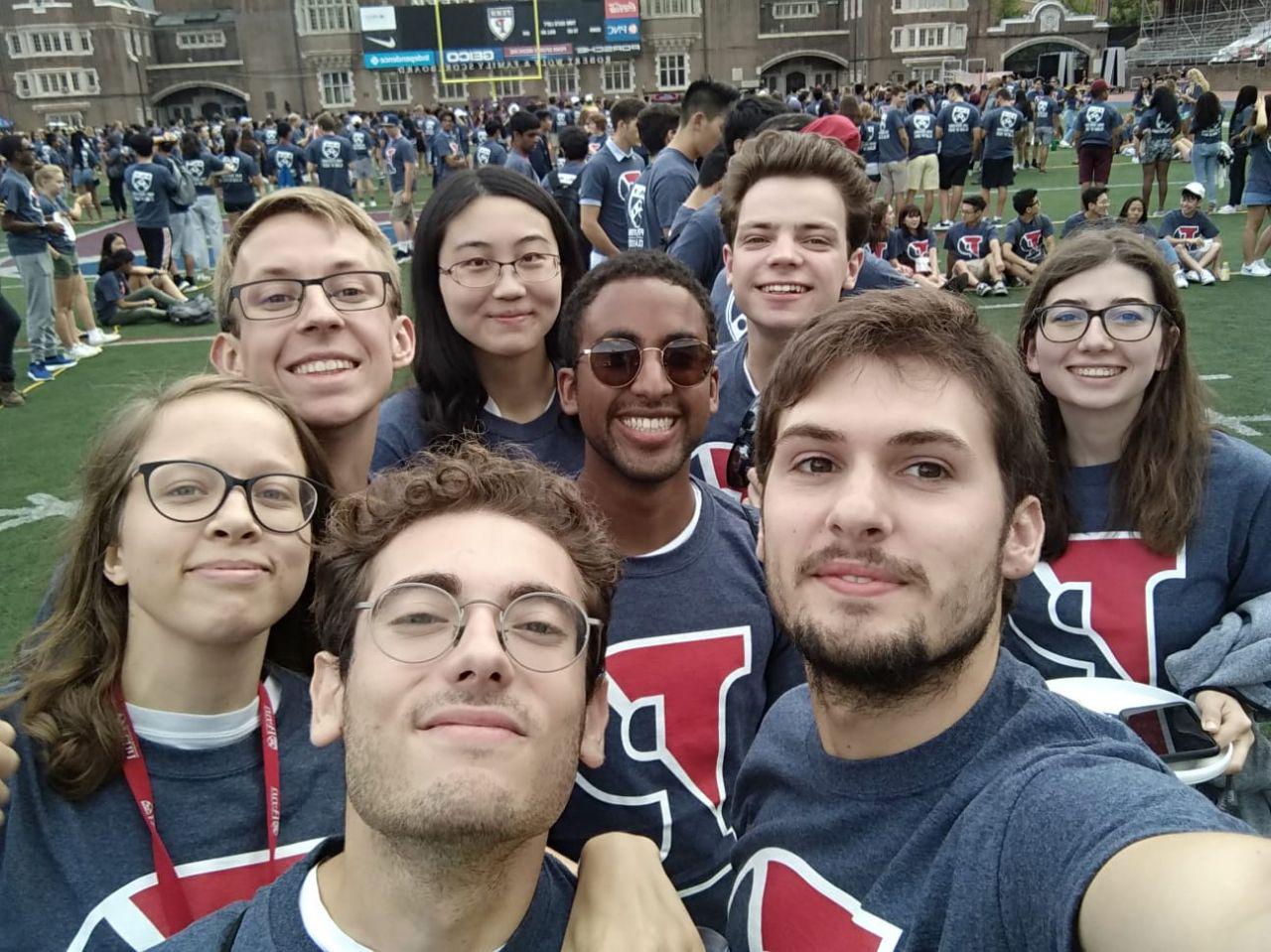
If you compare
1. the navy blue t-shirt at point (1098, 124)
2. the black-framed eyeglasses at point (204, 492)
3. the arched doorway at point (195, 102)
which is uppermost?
the arched doorway at point (195, 102)

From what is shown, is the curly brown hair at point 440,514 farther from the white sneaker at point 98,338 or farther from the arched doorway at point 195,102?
the arched doorway at point 195,102

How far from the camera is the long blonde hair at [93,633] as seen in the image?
1.79 metres

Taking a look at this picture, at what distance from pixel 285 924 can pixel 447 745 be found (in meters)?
0.39

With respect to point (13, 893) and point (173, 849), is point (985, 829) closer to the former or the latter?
point (173, 849)

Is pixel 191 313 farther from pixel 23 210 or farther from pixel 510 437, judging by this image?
pixel 510 437

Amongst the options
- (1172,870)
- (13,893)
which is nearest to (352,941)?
(13,893)

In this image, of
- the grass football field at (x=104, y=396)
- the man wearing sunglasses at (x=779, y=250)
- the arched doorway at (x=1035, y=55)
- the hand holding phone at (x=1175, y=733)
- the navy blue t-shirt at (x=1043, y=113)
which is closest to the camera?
the hand holding phone at (x=1175, y=733)

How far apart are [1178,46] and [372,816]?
68784 mm

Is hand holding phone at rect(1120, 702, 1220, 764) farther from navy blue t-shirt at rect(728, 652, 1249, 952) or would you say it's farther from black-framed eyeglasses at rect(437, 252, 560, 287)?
black-framed eyeglasses at rect(437, 252, 560, 287)

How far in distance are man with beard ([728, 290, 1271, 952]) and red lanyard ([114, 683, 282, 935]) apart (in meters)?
0.93

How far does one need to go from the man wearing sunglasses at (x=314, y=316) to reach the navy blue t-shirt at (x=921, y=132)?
16913mm

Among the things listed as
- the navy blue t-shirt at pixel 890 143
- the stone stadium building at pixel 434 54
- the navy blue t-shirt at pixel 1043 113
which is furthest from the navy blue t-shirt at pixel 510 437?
the stone stadium building at pixel 434 54

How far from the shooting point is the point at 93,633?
199 centimetres

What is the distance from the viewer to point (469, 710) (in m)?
1.48
